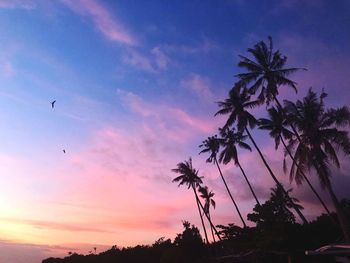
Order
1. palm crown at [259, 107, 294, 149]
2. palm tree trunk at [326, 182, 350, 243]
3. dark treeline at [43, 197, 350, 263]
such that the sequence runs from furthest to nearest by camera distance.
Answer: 1. palm crown at [259, 107, 294, 149]
2. palm tree trunk at [326, 182, 350, 243]
3. dark treeline at [43, 197, 350, 263]

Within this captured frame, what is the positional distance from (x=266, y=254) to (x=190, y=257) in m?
21.6

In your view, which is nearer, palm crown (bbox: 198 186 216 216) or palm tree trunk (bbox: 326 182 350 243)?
palm tree trunk (bbox: 326 182 350 243)

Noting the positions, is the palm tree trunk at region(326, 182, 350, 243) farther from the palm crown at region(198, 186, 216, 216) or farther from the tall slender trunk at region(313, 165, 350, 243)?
the palm crown at region(198, 186, 216, 216)

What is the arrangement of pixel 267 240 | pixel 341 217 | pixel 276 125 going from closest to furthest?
pixel 267 240 < pixel 341 217 < pixel 276 125

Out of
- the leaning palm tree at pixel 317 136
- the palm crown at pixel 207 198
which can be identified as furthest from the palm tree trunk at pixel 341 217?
the palm crown at pixel 207 198

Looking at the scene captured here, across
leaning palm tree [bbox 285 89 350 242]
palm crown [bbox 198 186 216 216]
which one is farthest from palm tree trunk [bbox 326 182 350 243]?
palm crown [bbox 198 186 216 216]

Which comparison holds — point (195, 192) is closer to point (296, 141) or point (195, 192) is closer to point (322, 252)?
point (296, 141)

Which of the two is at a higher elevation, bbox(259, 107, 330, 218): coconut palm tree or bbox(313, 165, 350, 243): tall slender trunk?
bbox(259, 107, 330, 218): coconut palm tree

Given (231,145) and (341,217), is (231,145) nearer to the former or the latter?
(231,145)

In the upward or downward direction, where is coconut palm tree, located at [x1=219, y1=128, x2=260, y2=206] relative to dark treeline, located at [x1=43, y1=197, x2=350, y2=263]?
upward

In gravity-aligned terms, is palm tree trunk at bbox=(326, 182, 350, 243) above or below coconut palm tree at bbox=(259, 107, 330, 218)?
below

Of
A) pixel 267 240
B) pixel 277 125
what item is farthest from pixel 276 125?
pixel 267 240

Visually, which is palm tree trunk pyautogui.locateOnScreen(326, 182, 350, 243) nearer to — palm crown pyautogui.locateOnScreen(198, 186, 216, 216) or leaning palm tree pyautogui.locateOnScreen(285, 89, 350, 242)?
leaning palm tree pyautogui.locateOnScreen(285, 89, 350, 242)

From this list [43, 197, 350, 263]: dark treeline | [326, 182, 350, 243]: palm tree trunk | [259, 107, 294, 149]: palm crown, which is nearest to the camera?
[43, 197, 350, 263]: dark treeline
